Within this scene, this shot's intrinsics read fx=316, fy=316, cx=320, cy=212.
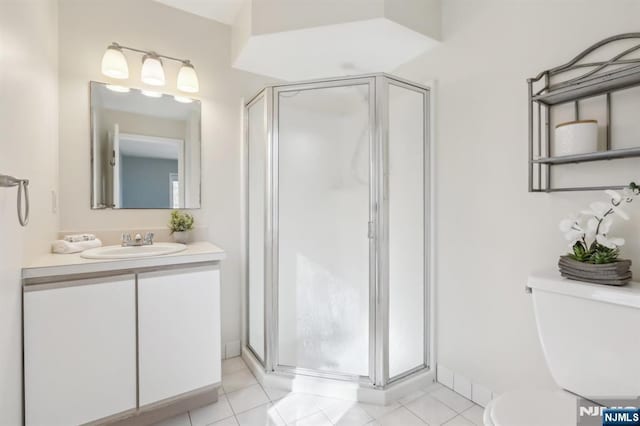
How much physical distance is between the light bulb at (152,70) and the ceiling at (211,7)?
17.4 inches

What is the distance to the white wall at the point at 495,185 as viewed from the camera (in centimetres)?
145

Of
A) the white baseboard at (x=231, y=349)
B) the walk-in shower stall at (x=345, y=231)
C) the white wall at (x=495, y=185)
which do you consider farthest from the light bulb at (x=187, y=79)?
the white baseboard at (x=231, y=349)

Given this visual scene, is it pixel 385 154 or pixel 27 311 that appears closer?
pixel 27 311

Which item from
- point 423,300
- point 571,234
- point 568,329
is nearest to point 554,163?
point 571,234

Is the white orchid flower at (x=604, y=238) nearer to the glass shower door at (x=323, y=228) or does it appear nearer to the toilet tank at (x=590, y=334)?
the toilet tank at (x=590, y=334)

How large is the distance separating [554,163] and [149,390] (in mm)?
2229

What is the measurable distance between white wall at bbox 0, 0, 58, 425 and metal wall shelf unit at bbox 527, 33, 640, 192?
213 cm

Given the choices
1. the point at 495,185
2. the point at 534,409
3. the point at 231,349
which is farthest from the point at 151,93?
the point at 534,409

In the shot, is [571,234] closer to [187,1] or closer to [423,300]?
[423,300]

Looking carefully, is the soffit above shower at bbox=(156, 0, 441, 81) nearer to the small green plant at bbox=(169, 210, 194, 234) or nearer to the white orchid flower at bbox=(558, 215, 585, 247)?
the small green plant at bbox=(169, 210, 194, 234)

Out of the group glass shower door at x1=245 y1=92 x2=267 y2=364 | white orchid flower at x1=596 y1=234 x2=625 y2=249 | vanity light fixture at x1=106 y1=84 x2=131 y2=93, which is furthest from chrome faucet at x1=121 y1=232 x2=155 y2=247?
white orchid flower at x1=596 y1=234 x2=625 y2=249

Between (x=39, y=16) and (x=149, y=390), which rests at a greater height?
(x=39, y=16)

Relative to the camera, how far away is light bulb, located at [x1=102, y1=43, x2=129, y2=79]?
74.2 inches

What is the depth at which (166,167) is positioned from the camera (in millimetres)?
2150
